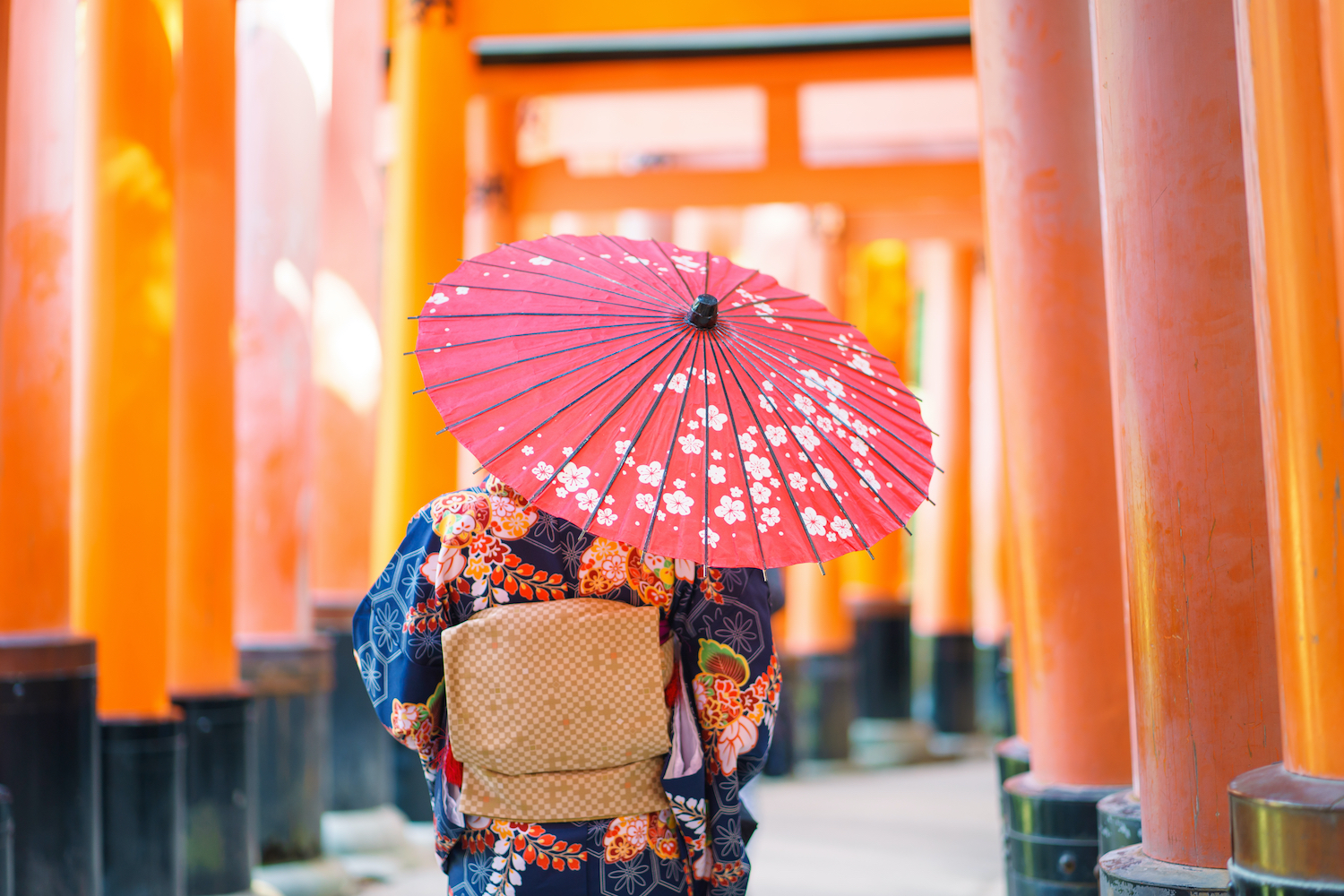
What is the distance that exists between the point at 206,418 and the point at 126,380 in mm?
488

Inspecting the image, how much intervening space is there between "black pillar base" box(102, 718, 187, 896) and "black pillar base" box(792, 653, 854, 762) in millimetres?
6489

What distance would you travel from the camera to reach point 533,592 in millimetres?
2477

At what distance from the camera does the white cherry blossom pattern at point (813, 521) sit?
2449mm

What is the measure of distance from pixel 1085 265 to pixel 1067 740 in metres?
1.27

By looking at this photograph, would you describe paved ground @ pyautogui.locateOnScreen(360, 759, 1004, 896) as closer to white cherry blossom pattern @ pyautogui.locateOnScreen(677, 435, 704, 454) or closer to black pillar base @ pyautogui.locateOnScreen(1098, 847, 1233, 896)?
black pillar base @ pyautogui.locateOnScreen(1098, 847, 1233, 896)

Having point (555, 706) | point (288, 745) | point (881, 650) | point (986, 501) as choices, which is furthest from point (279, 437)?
point (986, 501)

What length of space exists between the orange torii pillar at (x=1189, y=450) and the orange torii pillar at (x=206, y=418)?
375 centimetres

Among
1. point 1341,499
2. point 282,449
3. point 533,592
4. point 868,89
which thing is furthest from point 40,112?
point 868,89

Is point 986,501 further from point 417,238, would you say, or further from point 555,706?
point 555,706

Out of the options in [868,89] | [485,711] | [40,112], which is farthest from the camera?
[868,89]

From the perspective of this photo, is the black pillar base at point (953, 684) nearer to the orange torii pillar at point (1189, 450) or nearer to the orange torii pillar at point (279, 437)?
the orange torii pillar at point (279, 437)

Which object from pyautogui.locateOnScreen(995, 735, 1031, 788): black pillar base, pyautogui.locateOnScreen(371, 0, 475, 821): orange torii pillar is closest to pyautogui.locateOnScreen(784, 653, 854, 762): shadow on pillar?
pyautogui.locateOnScreen(371, 0, 475, 821): orange torii pillar

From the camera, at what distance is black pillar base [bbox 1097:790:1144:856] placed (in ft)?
9.59

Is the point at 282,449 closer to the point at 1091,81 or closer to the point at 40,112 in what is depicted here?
the point at 40,112
